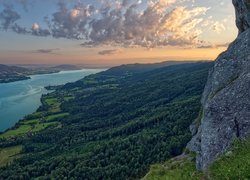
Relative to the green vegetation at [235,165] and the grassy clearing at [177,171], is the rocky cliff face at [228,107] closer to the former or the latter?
the grassy clearing at [177,171]

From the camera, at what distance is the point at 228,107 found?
50.9 meters


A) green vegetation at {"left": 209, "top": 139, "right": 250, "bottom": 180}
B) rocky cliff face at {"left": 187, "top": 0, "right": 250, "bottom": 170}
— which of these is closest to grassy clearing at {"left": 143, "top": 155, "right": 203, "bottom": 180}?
rocky cliff face at {"left": 187, "top": 0, "right": 250, "bottom": 170}

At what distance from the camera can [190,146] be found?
7788cm

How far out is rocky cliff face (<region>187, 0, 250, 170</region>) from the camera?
4747cm

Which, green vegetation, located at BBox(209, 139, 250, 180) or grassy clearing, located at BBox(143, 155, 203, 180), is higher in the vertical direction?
green vegetation, located at BBox(209, 139, 250, 180)

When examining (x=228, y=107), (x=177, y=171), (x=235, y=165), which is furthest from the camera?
(x=177, y=171)

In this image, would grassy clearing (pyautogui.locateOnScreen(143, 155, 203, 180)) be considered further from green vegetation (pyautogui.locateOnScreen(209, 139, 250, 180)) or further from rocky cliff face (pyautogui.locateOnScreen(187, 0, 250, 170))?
green vegetation (pyautogui.locateOnScreen(209, 139, 250, 180))

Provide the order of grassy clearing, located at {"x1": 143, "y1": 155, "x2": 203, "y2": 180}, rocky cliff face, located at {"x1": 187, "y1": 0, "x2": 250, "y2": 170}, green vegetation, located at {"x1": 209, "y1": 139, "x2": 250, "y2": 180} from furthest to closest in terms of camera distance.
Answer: grassy clearing, located at {"x1": 143, "y1": 155, "x2": 203, "y2": 180} → rocky cliff face, located at {"x1": 187, "y1": 0, "x2": 250, "y2": 170} → green vegetation, located at {"x1": 209, "y1": 139, "x2": 250, "y2": 180}

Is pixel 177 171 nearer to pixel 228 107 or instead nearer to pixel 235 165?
pixel 228 107

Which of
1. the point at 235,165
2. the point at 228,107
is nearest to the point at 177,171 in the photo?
the point at 228,107

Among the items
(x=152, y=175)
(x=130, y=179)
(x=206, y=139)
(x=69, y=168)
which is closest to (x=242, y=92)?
(x=206, y=139)

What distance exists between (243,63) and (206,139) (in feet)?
53.7

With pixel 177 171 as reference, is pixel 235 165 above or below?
above

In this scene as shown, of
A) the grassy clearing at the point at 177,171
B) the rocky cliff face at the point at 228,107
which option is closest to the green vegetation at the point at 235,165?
the rocky cliff face at the point at 228,107
